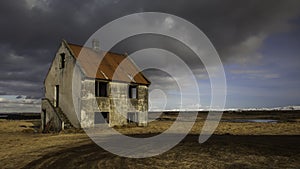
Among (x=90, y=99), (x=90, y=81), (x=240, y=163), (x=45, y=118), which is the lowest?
(x=240, y=163)

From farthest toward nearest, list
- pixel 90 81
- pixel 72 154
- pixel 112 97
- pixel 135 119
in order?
pixel 135 119 → pixel 112 97 → pixel 90 81 → pixel 72 154

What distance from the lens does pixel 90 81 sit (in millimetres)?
24688

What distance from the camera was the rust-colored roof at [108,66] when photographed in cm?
2561

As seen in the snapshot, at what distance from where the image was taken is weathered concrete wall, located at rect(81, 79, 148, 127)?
24250 mm

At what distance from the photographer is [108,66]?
92.9ft

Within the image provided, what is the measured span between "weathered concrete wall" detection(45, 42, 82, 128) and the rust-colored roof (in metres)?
0.90

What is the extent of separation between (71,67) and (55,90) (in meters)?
3.43

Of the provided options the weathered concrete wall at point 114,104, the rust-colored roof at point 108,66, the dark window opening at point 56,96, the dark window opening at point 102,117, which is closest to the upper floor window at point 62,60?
the rust-colored roof at point 108,66

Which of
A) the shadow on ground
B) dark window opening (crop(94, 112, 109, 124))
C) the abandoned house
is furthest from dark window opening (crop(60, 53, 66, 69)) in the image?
the shadow on ground

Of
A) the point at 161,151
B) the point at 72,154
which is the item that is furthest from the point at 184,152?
the point at 72,154

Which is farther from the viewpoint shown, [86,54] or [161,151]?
[86,54]

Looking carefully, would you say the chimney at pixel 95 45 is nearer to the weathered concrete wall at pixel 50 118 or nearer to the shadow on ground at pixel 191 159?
the weathered concrete wall at pixel 50 118

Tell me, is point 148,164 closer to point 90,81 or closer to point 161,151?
point 161,151

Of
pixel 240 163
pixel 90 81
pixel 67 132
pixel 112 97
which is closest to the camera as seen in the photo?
pixel 240 163
